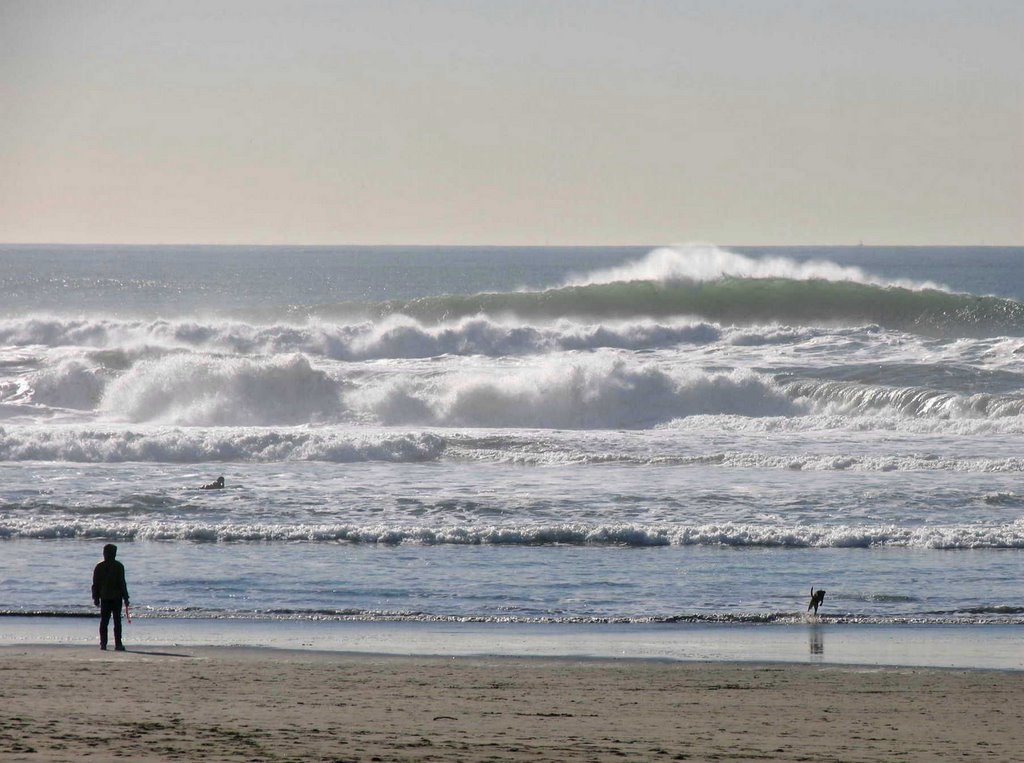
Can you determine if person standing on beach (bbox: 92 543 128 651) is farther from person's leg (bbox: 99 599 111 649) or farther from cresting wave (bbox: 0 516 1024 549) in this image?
cresting wave (bbox: 0 516 1024 549)

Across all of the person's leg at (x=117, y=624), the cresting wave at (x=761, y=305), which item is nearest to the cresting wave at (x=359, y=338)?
the cresting wave at (x=761, y=305)

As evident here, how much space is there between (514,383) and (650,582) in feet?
51.2

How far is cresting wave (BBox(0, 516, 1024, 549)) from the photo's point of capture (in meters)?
13.6

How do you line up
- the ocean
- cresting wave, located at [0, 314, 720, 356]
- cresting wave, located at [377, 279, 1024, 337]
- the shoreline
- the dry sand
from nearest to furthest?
1. the dry sand
2. the shoreline
3. the ocean
4. cresting wave, located at [0, 314, 720, 356]
5. cresting wave, located at [377, 279, 1024, 337]

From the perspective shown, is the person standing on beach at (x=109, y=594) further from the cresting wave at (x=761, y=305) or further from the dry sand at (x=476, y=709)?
the cresting wave at (x=761, y=305)

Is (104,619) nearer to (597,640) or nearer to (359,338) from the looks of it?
(597,640)

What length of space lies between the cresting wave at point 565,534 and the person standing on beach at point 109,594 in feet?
14.3

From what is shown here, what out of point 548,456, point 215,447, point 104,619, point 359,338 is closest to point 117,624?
point 104,619

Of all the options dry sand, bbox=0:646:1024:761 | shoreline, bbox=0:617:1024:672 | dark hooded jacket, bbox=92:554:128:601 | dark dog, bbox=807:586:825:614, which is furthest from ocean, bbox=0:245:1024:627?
dry sand, bbox=0:646:1024:761

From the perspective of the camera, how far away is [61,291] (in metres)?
84.9

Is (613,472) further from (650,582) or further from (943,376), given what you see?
(943,376)

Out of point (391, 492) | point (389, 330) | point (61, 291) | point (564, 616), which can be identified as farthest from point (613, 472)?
point (61, 291)

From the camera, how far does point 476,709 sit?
289 inches

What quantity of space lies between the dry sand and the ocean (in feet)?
6.59
